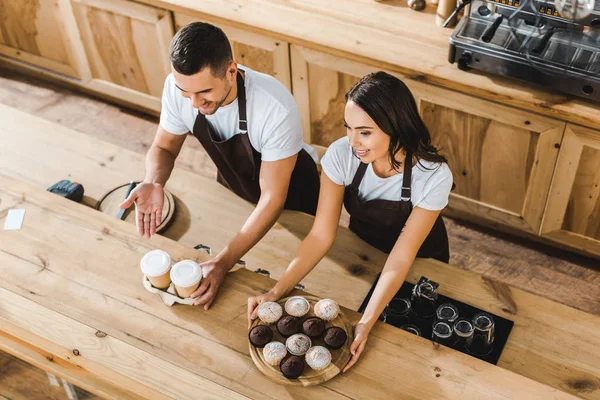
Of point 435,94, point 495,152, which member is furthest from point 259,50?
point 495,152

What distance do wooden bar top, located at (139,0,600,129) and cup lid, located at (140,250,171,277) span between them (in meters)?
1.56

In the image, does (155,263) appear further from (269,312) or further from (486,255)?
(486,255)

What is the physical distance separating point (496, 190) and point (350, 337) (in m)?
1.80

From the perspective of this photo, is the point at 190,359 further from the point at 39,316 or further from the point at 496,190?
the point at 496,190

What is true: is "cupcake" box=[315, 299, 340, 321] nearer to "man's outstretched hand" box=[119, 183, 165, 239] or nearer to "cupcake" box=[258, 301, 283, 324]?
"cupcake" box=[258, 301, 283, 324]

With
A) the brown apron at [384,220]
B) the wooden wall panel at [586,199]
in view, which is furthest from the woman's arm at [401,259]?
the wooden wall panel at [586,199]

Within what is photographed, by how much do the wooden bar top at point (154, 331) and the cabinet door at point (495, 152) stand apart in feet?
4.89

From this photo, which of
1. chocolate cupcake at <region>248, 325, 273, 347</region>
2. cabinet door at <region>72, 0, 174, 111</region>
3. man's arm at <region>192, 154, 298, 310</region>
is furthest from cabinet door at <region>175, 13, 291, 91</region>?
chocolate cupcake at <region>248, 325, 273, 347</region>

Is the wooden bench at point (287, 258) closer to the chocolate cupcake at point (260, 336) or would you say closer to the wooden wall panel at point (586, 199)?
the chocolate cupcake at point (260, 336)

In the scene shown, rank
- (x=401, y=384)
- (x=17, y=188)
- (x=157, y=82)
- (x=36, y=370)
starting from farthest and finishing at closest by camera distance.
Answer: (x=157, y=82)
(x=36, y=370)
(x=17, y=188)
(x=401, y=384)

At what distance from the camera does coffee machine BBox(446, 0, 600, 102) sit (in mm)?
2787

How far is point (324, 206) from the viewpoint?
2281 mm

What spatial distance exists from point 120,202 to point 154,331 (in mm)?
955

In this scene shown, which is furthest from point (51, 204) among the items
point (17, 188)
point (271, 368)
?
point (271, 368)
